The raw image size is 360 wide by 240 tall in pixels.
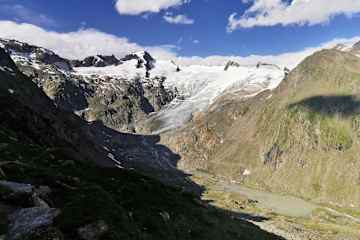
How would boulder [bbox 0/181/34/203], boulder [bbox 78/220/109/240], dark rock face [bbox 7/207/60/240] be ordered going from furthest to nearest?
boulder [bbox 0/181/34/203], boulder [bbox 78/220/109/240], dark rock face [bbox 7/207/60/240]

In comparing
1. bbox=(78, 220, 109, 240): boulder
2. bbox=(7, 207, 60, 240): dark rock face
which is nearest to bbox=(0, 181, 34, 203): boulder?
bbox=(7, 207, 60, 240): dark rock face

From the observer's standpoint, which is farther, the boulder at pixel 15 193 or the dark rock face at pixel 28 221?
the boulder at pixel 15 193

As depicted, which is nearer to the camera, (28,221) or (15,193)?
(28,221)

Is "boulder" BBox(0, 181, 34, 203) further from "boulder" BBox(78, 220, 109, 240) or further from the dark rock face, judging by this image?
"boulder" BBox(78, 220, 109, 240)

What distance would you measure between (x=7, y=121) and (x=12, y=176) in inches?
2981

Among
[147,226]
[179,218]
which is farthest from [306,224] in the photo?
[147,226]

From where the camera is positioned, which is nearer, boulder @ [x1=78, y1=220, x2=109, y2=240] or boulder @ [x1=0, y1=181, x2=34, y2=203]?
boulder @ [x1=78, y1=220, x2=109, y2=240]

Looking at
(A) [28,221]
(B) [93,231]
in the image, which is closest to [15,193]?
(A) [28,221]

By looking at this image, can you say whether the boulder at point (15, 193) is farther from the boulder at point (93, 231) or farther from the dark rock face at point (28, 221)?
the boulder at point (93, 231)

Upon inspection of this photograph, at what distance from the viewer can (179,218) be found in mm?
53781

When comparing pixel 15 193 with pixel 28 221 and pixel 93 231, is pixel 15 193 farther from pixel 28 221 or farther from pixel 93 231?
pixel 93 231

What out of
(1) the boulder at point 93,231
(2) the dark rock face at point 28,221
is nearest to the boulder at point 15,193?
(2) the dark rock face at point 28,221

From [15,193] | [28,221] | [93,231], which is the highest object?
[15,193]

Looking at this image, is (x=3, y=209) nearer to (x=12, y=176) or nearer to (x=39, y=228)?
(x=39, y=228)
